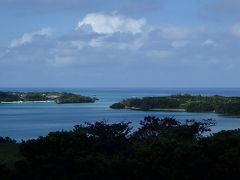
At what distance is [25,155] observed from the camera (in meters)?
17.0

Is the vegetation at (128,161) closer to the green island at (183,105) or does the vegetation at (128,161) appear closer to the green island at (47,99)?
the green island at (183,105)

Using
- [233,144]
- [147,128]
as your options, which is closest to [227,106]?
[147,128]

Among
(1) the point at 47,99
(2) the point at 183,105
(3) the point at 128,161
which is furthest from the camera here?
(1) the point at 47,99

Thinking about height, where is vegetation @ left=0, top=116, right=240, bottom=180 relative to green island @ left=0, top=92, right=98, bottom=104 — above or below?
below

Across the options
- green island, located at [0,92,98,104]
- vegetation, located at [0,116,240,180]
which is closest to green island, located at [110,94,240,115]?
green island, located at [0,92,98,104]

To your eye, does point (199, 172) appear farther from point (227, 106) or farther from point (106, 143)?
point (227, 106)

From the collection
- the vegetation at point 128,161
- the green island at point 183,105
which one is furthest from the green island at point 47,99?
the vegetation at point 128,161

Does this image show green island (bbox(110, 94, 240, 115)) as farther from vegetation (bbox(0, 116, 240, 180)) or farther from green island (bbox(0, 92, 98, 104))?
vegetation (bbox(0, 116, 240, 180))

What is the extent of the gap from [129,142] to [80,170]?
4.15 metres

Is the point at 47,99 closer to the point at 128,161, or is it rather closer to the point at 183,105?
the point at 183,105

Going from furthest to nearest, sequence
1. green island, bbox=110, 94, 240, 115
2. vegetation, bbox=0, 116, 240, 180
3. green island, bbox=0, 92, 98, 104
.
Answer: green island, bbox=0, 92, 98, 104 < green island, bbox=110, 94, 240, 115 < vegetation, bbox=0, 116, 240, 180

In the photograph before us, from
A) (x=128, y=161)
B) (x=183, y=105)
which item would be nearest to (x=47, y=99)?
(x=183, y=105)

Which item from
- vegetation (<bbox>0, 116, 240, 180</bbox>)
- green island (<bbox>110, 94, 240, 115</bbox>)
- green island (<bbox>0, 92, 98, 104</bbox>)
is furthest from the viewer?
green island (<bbox>0, 92, 98, 104</bbox>)

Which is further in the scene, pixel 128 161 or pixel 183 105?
pixel 183 105
